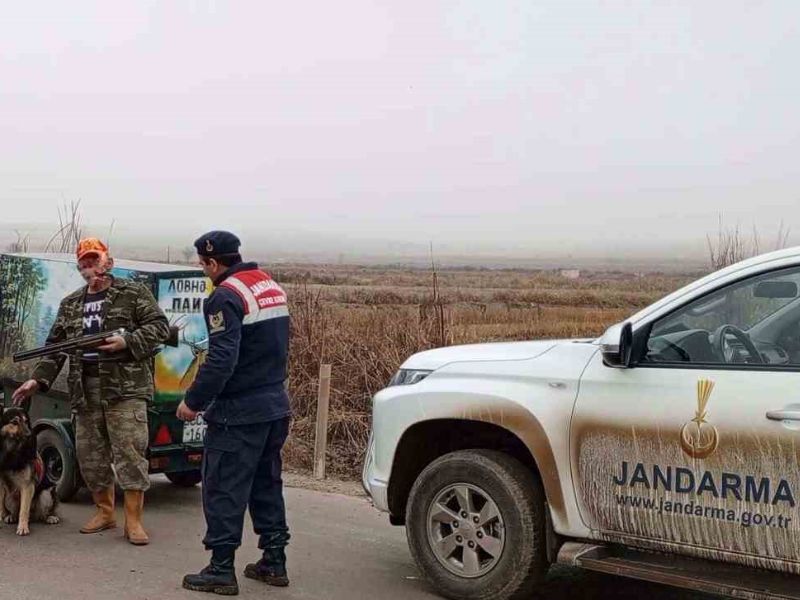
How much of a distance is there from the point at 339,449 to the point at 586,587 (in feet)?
15.0

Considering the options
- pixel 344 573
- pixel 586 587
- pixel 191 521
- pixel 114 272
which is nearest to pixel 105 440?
pixel 191 521

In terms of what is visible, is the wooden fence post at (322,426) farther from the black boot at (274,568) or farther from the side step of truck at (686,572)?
the side step of truck at (686,572)

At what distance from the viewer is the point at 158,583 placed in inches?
216

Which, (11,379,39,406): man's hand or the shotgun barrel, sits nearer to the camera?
the shotgun barrel

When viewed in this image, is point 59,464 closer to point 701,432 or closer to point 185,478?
point 185,478

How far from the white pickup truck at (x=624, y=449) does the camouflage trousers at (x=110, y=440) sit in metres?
1.81

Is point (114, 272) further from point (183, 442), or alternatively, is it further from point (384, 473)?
point (384, 473)

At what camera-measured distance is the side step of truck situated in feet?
14.0

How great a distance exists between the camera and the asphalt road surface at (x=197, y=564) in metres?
5.40

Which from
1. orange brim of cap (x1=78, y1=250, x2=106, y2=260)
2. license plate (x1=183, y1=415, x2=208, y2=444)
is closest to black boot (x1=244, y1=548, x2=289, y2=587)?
license plate (x1=183, y1=415, x2=208, y2=444)

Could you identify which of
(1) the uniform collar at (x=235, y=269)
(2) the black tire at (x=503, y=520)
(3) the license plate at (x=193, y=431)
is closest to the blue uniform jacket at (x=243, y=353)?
(1) the uniform collar at (x=235, y=269)

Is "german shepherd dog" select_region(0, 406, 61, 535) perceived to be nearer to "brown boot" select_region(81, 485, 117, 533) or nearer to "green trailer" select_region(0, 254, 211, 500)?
"brown boot" select_region(81, 485, 117, 533)

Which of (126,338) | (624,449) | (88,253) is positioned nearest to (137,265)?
(88,253)

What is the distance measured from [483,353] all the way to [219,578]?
190cm
